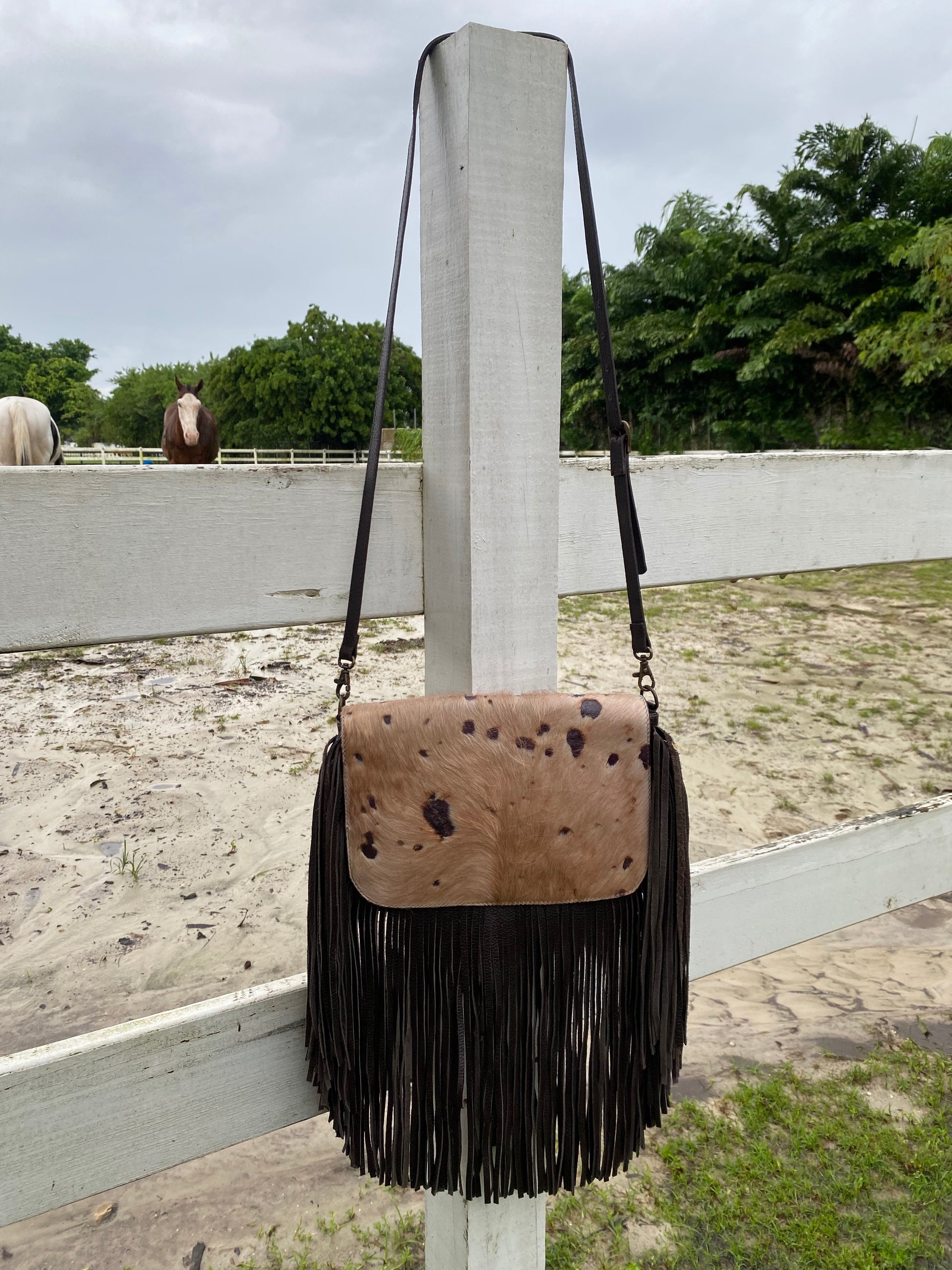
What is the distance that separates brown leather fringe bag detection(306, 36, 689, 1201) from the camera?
2.46 ft

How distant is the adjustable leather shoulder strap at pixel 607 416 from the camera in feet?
2.52

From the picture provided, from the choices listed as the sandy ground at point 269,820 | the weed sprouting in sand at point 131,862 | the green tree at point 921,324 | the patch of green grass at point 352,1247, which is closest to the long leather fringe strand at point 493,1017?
the patch of green grass at point 352,1247

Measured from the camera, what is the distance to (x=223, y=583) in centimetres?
78

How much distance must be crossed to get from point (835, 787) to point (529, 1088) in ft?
10.2

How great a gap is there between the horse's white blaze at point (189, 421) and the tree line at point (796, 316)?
6719 mm

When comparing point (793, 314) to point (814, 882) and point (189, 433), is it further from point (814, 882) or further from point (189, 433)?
point (814, 882)

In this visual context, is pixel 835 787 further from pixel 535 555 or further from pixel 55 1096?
pixel 55 1096

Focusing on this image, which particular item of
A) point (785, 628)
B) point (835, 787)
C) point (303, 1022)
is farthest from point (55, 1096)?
point (785, 628)

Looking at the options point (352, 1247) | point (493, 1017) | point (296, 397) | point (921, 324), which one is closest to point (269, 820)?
point (352, 1247)

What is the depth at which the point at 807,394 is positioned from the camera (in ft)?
41.1

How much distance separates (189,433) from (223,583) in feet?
7.16

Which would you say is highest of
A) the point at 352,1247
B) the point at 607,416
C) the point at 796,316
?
the point at 796,316

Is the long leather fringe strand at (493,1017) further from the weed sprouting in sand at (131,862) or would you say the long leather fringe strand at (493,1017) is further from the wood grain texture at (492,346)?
the weed sprouting in sand at (131,862)

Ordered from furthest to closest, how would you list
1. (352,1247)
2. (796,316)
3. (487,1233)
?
(796,316)
(352,1247)
(487,1233)
